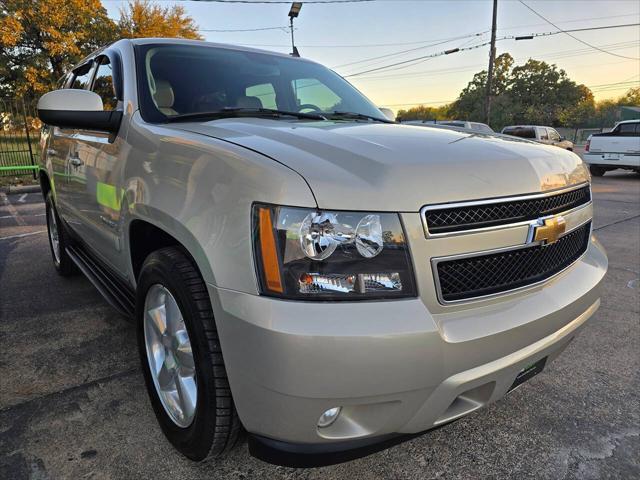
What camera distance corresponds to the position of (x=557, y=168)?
184 cm

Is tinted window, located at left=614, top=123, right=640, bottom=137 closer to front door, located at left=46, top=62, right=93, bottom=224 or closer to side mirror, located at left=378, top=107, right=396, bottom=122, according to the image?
side mirror, located at left=378, top=107, right=396, bottom=122

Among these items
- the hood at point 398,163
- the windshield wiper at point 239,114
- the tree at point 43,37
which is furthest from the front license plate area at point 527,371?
the tree at point 43,37

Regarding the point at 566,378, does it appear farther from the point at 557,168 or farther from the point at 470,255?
the point at 470,255

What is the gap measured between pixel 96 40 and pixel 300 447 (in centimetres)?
2943

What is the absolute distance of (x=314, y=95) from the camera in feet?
10.0

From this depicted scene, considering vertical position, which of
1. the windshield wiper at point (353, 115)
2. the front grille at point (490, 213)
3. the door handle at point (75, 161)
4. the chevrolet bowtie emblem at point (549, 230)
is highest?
the windshield wiper at point (353, 115)

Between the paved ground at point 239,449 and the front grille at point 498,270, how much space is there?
0.81m

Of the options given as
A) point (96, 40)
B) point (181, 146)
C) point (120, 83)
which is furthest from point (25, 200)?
point (96, 40)

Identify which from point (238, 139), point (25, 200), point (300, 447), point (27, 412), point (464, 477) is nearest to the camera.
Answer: point (300, 447)

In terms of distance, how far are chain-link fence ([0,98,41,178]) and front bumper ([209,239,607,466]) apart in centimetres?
1312

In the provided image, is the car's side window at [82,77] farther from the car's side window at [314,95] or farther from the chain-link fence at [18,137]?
the chain-link fence at [18,137]

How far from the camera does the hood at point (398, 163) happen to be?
1372 mm

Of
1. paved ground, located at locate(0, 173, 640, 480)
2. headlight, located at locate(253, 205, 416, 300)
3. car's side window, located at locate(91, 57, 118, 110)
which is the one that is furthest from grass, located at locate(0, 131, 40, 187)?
headlight, located at locate(253, 205, 416, 300)

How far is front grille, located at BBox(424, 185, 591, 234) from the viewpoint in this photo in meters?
1.42
